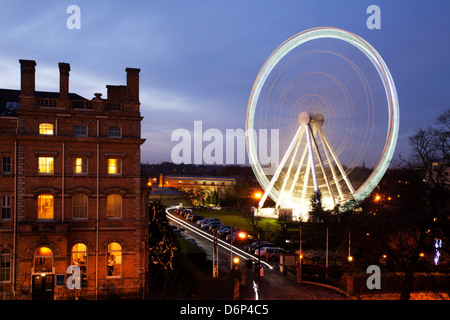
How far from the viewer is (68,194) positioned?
26.4m

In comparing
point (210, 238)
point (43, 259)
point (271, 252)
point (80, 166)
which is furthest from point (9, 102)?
point (210, 238)

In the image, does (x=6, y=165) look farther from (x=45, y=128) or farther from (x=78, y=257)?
(x=78, y=257)

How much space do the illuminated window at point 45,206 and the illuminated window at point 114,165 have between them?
12.9 feet

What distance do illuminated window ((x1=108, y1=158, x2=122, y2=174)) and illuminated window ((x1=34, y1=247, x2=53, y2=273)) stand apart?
19.6 ft

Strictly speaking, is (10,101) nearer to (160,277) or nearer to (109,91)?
Answer: (109,91)

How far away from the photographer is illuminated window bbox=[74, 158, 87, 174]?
26.8m

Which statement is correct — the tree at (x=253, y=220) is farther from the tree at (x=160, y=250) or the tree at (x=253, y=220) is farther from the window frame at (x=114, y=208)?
the window frame at (x=114, y=208)

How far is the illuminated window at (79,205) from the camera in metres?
26.7

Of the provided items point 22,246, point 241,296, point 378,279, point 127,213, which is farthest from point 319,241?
point 22,246

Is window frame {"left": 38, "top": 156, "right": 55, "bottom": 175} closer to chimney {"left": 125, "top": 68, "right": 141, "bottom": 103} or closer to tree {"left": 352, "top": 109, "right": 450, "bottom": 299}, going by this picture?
chimney {"left": 125, "top": 68, "right": 141, "bottom": 103}

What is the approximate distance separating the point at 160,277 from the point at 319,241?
54.8 ft

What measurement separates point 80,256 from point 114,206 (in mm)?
3616

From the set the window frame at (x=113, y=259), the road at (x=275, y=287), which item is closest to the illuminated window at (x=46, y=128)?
the window frame at (x=113, y=259)

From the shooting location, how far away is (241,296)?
2828 centimetres
